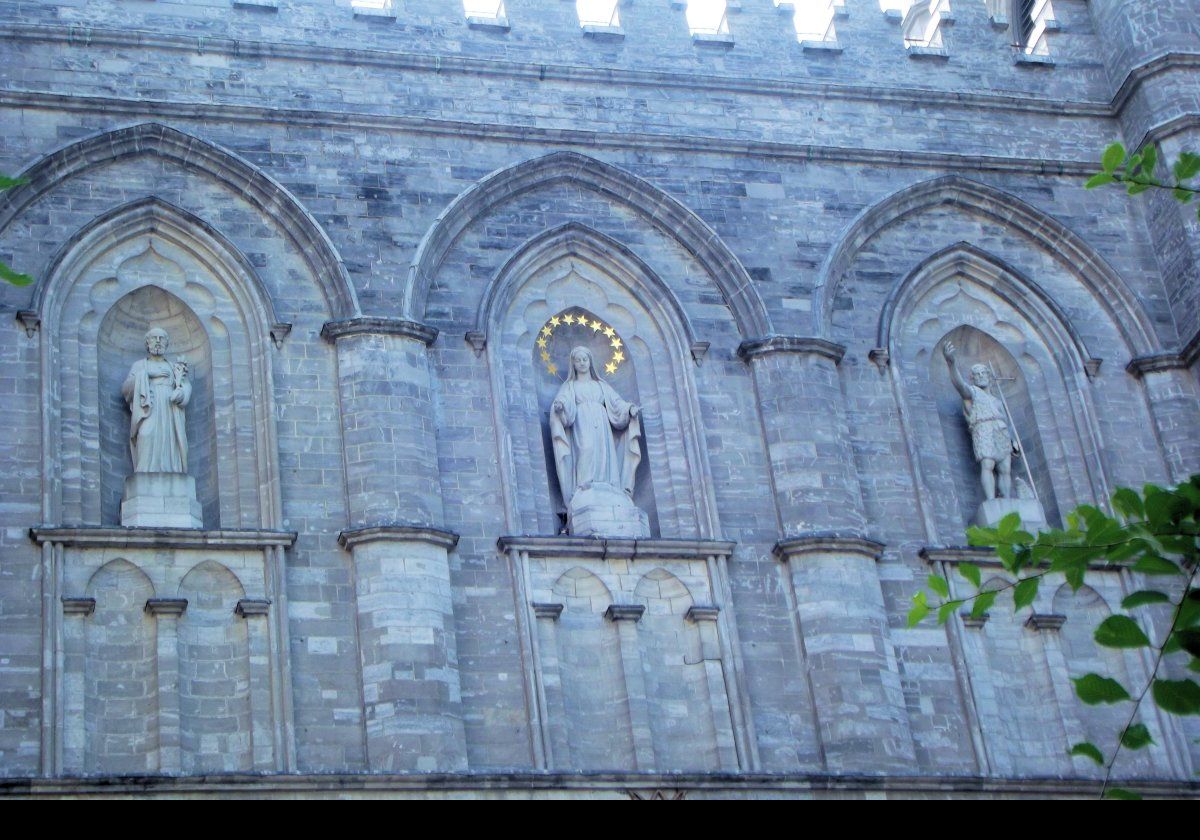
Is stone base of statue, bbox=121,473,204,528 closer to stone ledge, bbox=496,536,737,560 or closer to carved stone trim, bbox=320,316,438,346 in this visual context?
carved stone trim, bbox=320,316,438,346

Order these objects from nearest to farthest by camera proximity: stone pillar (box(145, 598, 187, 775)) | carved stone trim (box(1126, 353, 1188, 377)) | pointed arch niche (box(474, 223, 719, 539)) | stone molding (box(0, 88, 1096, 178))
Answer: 1. stone pillar (box(145, 598, 187, 775))
2. pointed arch niche (box(474, 223, 719, 539))
3. stone molding (box(0, 88, 1096, 178))
4. carved stone trim (box(1126, 353, 1188, 377))

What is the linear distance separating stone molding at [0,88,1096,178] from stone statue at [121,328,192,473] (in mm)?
2249

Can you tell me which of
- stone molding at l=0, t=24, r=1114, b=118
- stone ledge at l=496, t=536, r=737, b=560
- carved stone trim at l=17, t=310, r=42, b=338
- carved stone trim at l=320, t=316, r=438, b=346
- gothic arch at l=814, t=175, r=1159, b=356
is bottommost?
stone ledge at l=496, t=536, r=737, b=560

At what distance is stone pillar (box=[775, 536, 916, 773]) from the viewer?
16.5m

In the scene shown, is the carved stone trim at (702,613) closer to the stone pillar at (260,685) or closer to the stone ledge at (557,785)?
the stone ledge at (557,785)

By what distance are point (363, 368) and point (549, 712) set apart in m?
3.25

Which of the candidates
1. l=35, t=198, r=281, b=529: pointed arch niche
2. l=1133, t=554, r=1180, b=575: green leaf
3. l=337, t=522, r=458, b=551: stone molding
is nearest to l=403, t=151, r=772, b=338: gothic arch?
l=35, t=198, r=281, b=529: pointed arch niche

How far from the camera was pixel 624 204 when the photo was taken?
63.2 feet

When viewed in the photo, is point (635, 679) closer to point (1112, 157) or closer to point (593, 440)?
point (593, 440)

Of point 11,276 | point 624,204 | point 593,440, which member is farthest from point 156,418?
point 11,276

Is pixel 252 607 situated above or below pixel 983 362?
below

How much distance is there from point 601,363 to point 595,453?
126 centimetres
